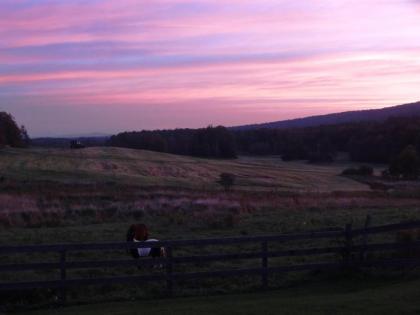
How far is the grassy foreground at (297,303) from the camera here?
11.0 metres

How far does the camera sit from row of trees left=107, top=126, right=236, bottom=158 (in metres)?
139

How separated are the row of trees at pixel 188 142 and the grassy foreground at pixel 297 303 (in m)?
122

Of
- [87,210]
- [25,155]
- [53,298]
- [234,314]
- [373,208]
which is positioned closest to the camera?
[234,314]

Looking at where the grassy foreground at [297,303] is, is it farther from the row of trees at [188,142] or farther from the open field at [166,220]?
the row of trees at [188,142]

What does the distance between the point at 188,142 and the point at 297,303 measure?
13905 centimetres

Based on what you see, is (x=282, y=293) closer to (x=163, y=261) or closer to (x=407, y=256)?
(x=163, y=261)

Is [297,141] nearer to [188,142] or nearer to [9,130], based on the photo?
[188,142]

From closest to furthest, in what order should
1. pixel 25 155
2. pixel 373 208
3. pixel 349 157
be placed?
pixel 373 208 < pixel 25 155 < pixel 349 157

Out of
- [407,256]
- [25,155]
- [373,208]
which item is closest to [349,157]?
[25,155]

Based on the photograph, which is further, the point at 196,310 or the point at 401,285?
the point at 401,285

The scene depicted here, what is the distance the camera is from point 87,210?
105 feet

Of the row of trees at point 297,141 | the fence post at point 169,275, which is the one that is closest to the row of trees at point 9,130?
the row of trees at point 297,141

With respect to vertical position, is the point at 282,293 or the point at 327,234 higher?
the point at 327,234

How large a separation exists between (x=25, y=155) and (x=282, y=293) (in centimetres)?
7540
